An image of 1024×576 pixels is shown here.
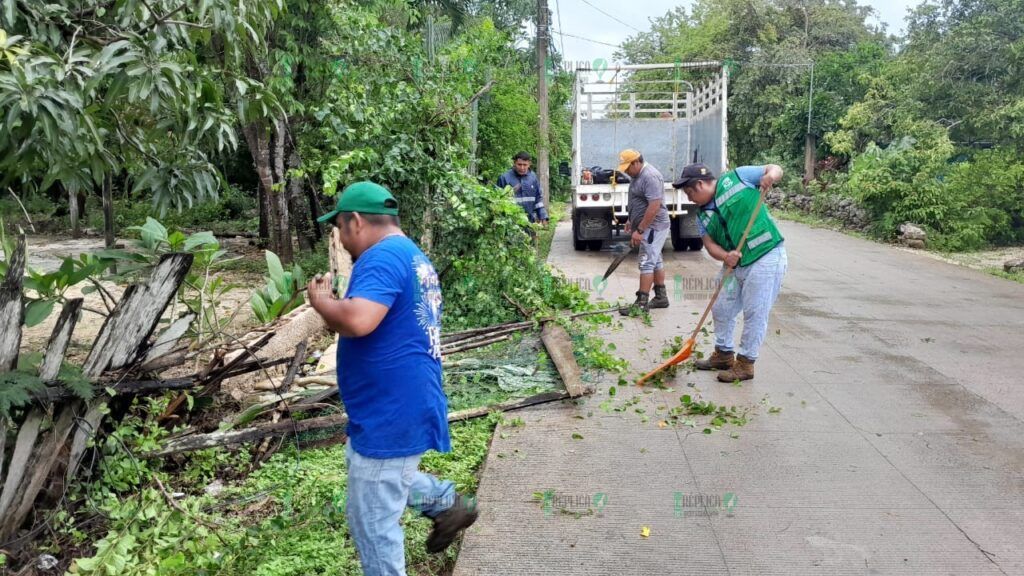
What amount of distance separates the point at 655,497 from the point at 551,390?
1663 mm

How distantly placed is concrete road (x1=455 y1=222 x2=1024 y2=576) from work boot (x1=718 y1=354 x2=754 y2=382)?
0.11 m

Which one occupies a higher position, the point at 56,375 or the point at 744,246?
the point at 744,246

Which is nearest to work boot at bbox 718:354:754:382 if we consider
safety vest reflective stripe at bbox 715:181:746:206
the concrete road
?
the concrete road

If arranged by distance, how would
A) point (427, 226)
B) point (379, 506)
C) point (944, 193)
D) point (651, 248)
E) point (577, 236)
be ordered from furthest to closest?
point (944, 193) → point (577, 236) → point (651, 248) → point (427, 226) → point (379, 506)

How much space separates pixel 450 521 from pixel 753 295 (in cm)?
358

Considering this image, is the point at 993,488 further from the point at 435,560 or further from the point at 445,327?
the point at 445,327

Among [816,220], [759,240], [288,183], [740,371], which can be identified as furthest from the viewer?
[816,220]

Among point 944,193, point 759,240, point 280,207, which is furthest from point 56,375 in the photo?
point 944,193

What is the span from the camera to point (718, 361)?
620 cm

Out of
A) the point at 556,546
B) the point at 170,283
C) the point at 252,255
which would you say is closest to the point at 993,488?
the point at 556,546

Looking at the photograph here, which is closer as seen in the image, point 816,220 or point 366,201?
point 366,201

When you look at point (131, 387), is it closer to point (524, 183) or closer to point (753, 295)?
point (753, 295)

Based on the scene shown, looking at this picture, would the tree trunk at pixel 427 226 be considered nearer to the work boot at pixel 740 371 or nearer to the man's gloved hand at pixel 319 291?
the work boot at pixel 740 371

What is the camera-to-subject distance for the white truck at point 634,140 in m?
13.2
